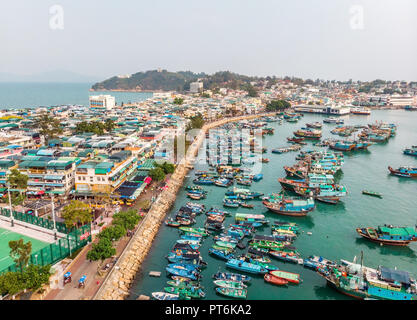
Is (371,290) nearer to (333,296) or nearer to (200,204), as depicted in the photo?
(333,296)

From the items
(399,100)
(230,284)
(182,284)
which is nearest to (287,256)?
(230,284)

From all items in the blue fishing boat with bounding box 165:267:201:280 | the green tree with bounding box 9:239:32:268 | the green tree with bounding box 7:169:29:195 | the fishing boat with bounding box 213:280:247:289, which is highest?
the green tree with bounding box 7:169:29:195

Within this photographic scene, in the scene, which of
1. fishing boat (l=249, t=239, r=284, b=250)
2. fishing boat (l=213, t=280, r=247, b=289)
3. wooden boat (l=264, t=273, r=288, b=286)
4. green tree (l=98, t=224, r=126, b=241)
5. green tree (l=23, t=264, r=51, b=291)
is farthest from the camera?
fishing boat (l=249, t=239, r=284, b=250)

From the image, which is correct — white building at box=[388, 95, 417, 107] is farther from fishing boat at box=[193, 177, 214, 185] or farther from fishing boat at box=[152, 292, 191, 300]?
fishing boat at box=[152, 292, 191, 300]

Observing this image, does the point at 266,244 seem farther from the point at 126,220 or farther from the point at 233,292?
the point at 126,220

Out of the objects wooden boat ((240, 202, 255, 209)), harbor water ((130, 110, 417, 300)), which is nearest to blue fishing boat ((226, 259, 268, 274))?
harbor water ((130, 110, 417, 300))
